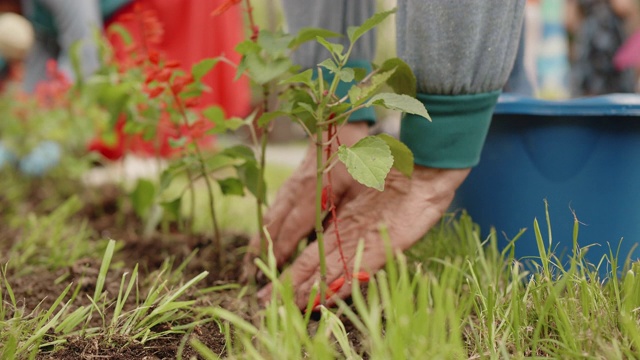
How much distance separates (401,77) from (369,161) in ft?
0.77

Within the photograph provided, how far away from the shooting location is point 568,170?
1312 millimetres

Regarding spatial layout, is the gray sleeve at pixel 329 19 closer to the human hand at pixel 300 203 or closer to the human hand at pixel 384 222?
the human hand at pixel 300 203

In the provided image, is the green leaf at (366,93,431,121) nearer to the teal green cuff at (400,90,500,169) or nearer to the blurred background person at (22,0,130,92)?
the teal green cuff at (400,90,500,169)

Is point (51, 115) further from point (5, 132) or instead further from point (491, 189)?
point (491, 189)

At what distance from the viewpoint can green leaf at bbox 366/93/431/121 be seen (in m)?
0.98

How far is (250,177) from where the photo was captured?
4.52 feet

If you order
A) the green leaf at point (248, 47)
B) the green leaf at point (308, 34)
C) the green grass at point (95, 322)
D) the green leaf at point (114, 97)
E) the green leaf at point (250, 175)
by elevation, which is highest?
the green leaf at point (308, 34)

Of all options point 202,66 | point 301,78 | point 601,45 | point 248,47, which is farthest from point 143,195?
point 601,45

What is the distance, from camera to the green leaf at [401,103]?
98 cm

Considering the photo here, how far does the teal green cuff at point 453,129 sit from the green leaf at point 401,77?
6 centimetres

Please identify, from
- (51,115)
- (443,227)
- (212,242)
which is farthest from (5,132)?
(443,227)

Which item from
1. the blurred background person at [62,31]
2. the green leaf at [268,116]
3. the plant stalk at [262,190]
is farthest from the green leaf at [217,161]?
the blurred background person at [62,31]

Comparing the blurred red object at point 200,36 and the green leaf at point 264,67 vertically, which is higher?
the green leaf at point 264,67

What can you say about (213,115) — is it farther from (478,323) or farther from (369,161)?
(478,323)
